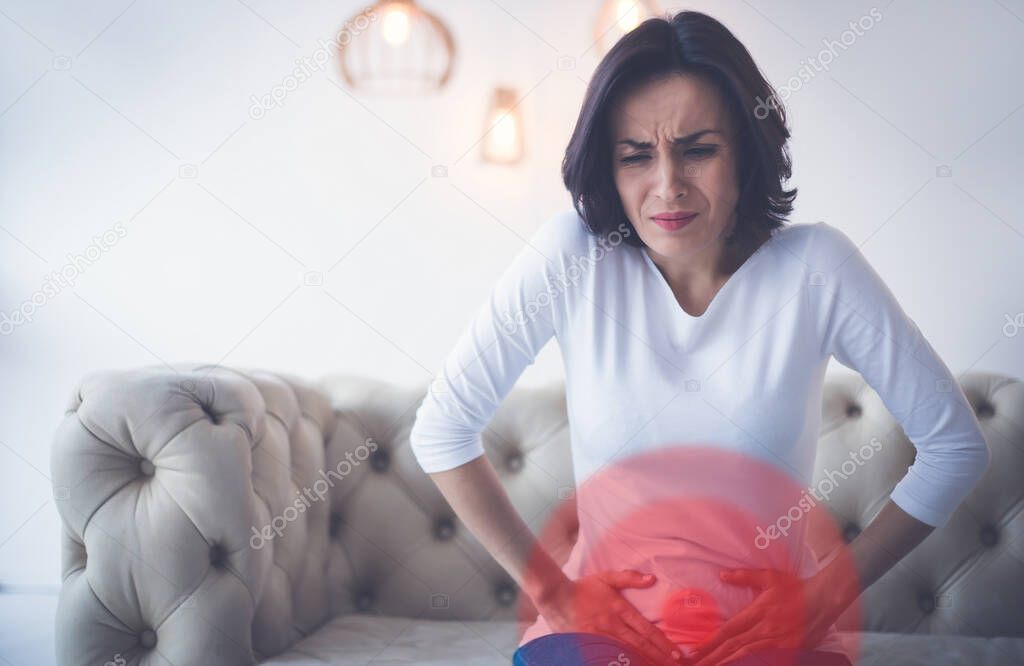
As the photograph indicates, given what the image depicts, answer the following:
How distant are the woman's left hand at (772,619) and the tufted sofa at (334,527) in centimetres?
22

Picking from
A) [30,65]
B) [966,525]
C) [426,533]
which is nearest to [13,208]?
[30,65]

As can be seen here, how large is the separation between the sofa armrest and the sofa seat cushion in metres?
0.11

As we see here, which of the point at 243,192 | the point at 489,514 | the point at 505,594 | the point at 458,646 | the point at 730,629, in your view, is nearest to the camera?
the point at 730,629

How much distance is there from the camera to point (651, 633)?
77 centimetres

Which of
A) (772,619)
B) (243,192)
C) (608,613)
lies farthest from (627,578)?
(243,192)

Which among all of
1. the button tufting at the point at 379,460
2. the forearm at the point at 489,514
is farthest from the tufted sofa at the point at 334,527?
the forearm at the point at 489,514

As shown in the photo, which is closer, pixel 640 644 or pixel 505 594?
pixel 640 644

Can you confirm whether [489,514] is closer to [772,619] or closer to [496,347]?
[496,347]

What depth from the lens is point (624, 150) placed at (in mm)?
837

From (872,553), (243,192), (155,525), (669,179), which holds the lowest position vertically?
(155,525)

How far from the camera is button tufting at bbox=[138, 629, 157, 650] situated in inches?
36.3

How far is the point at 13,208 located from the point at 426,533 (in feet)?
3.13

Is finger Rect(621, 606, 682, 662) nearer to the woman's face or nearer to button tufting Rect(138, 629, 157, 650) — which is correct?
the woman's face

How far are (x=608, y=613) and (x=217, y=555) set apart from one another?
453 mm
